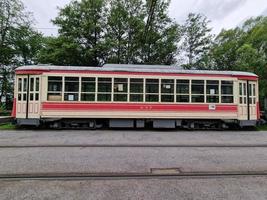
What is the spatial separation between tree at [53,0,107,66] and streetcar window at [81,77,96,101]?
12.1 meters

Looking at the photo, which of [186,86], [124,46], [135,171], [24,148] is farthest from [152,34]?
[135,171]

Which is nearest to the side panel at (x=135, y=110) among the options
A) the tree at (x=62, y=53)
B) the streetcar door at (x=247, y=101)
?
the streetcar door at (x=247, y=101)

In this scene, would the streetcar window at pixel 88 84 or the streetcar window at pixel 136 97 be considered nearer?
the streetcar window at pixel 88 84

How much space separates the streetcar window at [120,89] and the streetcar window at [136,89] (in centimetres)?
32

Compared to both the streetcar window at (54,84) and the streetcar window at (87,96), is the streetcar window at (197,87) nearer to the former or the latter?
the streetcar window at (87,96)

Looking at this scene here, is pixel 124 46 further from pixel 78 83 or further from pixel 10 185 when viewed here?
pixel 10 185

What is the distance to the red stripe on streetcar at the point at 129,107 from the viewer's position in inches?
504

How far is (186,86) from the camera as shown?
1350 cm

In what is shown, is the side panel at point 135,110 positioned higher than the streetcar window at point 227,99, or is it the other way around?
the streetcar window at point 227,99

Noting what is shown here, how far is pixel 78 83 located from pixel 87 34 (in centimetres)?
1395

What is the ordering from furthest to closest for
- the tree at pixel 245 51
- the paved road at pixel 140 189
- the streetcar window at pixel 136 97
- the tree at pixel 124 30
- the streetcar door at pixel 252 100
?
the tree at pixel 124 30, the tree at pixel 245 51, the streetcar door at pixel 252 100, the streetcar window at pixel 136 97, the paved road at pixel 140 189

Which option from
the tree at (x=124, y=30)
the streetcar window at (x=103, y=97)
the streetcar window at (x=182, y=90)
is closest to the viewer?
the streetcar window at (x=103, y=97)

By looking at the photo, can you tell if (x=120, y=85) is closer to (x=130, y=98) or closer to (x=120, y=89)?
(x=120, y=89)

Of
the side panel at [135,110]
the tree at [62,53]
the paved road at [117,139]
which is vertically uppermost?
the tree at [62,53]
